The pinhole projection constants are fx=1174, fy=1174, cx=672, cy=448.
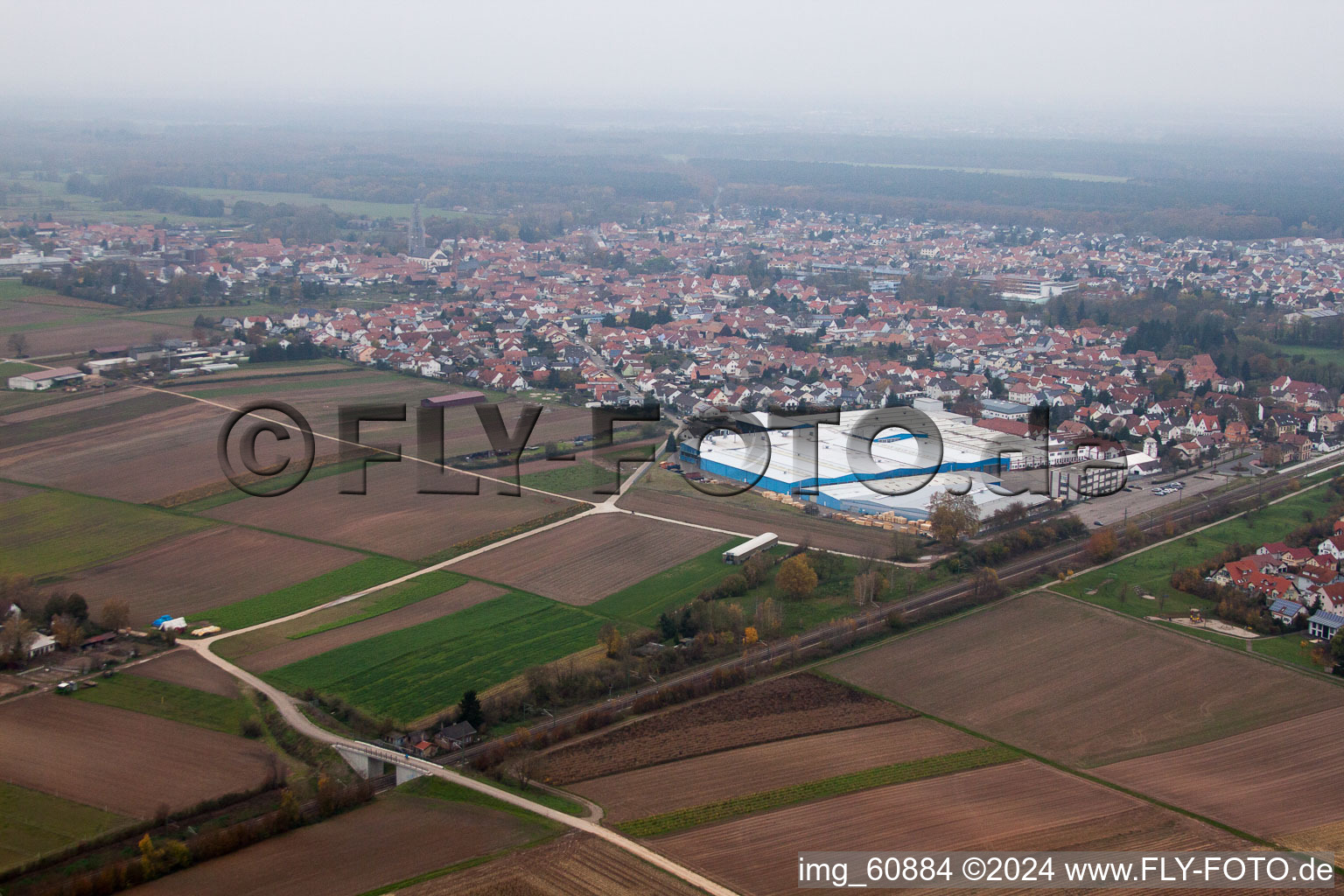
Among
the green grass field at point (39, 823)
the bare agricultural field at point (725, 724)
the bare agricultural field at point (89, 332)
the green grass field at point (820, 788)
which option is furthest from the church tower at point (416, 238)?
the green grass field at point (820, 788)

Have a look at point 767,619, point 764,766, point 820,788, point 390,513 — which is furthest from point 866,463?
point 820,788

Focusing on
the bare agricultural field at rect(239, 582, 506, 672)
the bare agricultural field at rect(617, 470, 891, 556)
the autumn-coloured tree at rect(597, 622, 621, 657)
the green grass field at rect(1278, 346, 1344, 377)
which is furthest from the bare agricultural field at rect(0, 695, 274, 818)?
the green grass field at rect(1278, 346, 1344, 377)

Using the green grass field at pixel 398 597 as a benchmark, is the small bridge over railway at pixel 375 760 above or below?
below

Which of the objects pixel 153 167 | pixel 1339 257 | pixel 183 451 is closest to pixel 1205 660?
pixel 183 451

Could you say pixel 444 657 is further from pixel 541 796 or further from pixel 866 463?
pixel 866 463

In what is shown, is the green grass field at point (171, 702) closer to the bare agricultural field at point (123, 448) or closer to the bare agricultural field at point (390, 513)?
the bare agricultural field at point (390, 513)

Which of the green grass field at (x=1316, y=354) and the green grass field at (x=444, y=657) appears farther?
the green grass field at (x=1316, y=354)
